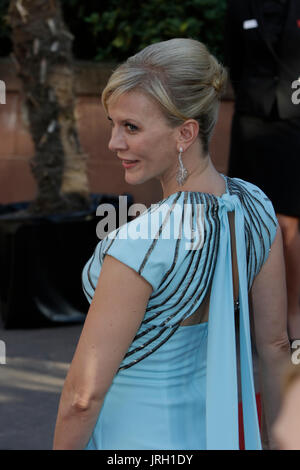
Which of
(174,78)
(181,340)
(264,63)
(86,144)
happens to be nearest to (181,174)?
(174,78)

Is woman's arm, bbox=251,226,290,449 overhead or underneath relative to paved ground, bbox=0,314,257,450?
overhead

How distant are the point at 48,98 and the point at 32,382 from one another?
2.18m

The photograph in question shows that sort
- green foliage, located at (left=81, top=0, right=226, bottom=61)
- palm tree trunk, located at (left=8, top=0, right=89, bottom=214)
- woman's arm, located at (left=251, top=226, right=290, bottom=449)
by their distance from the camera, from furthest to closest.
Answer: green foliage, located at (left=81, top=0, right=226, bottom=61) < palm tree trunk, located at (left=8, top=0, right=89, bottom=214) < woman's arm, located at (left=251, top=226, right=290, bottom=449)

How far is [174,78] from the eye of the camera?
1.89 meters

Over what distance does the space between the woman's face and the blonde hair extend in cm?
2

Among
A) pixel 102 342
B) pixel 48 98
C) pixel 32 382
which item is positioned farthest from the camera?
pixel 48 98

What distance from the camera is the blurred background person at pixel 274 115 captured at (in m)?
4.11

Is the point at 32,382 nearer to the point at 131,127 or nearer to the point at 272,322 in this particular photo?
the point at 272,322

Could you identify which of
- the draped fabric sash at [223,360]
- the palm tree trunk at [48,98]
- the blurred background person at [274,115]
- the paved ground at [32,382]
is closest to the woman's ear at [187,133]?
the draped fabric sash at [223,360]

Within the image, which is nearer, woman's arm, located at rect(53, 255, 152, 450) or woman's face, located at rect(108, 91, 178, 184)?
woman's arm, located at rect(53, 255, 152, 450)

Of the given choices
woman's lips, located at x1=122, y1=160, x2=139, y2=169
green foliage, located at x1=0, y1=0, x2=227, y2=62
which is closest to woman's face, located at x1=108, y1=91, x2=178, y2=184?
woman's lips, located at x1=122, y1=160, x2=139, y2=169

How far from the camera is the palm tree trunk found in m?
5.50

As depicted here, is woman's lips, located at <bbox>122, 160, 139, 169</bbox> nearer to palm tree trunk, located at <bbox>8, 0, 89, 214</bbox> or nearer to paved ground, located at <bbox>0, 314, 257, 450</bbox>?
paved ground, located at <bbox>0, 314, 257, 450</bbox>
